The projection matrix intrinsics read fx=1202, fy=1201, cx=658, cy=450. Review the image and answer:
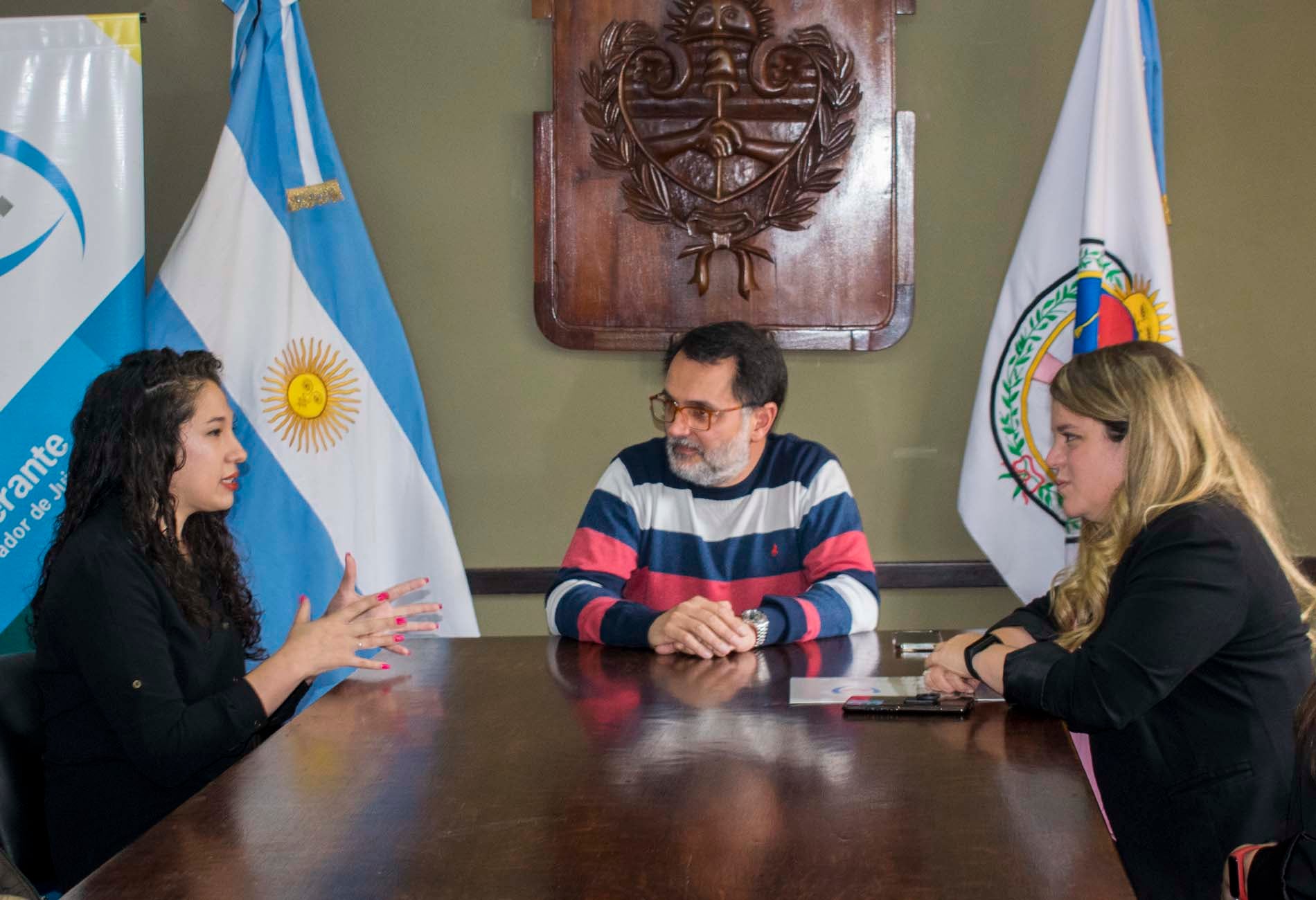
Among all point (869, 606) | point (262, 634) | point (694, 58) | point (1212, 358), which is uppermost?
point (694, 58)

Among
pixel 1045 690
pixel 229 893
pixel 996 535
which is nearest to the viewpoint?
pixel 229 893

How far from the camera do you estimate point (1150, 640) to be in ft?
5.35

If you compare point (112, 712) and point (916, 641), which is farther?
point (916, 641)

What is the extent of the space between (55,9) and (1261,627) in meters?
3.51

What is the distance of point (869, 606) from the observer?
2.35 metres

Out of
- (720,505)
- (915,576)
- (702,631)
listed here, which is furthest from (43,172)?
(915,576)

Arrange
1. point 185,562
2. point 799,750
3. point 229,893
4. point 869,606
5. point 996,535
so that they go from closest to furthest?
1. point 229,893
2. point 799,750
3. point 185,562
4. point 869,606
5. point 996,535

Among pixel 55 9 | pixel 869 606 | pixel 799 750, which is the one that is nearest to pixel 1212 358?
pixel 869 606

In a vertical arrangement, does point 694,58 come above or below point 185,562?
above

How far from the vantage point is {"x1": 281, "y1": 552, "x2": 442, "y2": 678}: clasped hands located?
6.59ft

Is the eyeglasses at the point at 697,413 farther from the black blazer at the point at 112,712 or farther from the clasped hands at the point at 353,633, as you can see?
the black blazer at the point at 112,712

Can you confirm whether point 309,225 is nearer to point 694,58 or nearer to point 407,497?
point 407,497

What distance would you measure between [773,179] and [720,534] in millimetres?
1240

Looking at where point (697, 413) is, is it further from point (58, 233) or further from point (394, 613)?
point (58, 233)
